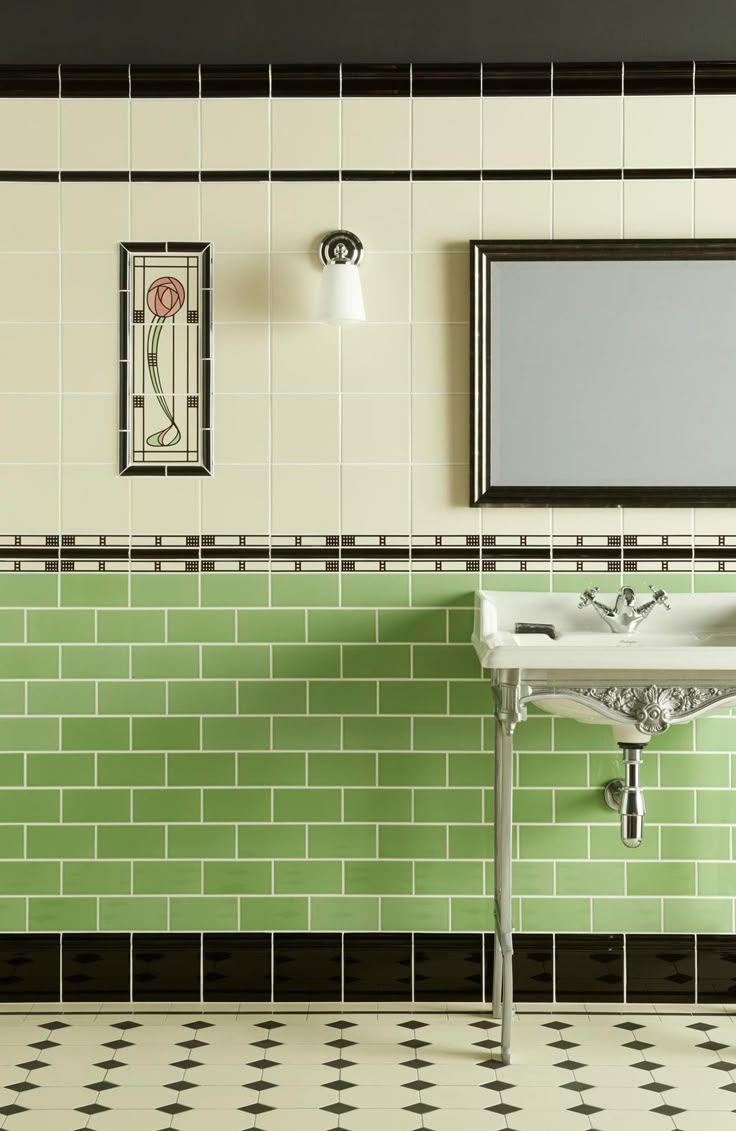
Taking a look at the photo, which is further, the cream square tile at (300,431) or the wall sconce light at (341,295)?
the cream square tile at (300,431)

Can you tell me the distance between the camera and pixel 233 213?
3.36m

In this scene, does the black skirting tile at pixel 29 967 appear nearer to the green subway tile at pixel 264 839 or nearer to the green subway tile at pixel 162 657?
the green subway tile at pixel 264 839

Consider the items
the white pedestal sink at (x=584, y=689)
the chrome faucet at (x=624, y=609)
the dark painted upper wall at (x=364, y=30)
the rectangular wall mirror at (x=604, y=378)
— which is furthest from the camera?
the rectangular wall mirror at (x=604, y=378)

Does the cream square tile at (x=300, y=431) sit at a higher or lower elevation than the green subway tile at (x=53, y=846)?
higher

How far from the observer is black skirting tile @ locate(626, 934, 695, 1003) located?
11.0ft

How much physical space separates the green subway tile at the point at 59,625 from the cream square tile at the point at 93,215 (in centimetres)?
106

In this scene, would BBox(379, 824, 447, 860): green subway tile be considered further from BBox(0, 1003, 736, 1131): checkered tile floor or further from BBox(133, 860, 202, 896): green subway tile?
BBox(133, 860, 202, 896): green subway tile

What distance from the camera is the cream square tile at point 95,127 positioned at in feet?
11.0

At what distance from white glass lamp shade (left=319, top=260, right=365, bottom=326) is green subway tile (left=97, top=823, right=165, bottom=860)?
1551 millimetres

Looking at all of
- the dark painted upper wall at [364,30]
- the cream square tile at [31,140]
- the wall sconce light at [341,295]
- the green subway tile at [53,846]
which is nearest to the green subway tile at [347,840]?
the green subway tile at [53,846]

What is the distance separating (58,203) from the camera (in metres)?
3.36

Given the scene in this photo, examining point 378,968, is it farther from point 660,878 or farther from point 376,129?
point 376,129

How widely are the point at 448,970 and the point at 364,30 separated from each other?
2634 mm

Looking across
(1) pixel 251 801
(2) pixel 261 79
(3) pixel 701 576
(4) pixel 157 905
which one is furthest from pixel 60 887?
(2) pixel 261 79
